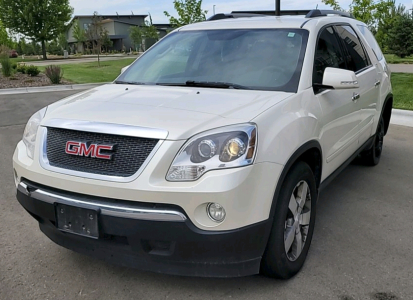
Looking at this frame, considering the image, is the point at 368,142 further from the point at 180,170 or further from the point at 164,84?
the point at 180,170

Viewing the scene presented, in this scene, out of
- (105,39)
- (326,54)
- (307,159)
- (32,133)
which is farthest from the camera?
(105,39)

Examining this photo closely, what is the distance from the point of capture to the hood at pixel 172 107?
96.1 inches

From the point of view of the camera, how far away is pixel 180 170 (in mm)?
2311

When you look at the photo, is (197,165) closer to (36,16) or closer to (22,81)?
(22,81)

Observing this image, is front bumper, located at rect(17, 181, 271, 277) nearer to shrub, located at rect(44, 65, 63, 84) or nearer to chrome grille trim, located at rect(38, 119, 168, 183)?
chrome grille trim, located at rect(38, 119, 168, 183)

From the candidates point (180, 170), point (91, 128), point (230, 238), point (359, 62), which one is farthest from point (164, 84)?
point (359, 62)

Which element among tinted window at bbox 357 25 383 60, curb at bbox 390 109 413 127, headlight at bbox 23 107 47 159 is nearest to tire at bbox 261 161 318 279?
headlight at bbox 23 107 47 159

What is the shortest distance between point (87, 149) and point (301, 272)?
167 centimetres

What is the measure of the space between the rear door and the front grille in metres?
2.32

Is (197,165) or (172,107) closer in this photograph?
(197,165)

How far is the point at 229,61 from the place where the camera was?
351 cm

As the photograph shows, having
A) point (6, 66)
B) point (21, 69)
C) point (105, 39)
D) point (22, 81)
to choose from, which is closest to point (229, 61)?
point (22, 81)

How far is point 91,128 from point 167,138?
0.48m

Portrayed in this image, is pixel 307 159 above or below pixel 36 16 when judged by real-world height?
below
